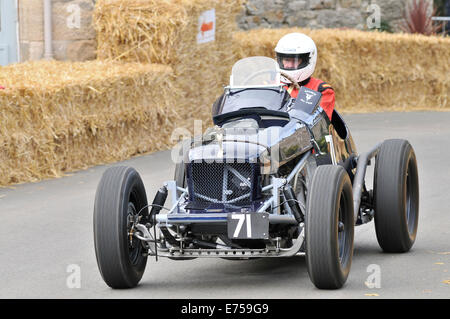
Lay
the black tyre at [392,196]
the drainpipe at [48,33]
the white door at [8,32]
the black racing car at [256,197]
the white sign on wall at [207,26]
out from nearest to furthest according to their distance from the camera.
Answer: the black racing car at [256,197]
the black tyre at [392,196]
the drainpipe at [48,33]
the white sign on wall at [207,26]
the white door at [8,32]

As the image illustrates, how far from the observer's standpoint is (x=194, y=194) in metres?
6.70

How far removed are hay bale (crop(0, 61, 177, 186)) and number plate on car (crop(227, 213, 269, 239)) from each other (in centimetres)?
528

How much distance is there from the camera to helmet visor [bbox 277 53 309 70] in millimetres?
8125

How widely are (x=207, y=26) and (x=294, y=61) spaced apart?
7.58 m

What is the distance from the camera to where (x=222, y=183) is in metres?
6.64

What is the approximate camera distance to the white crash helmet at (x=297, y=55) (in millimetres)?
8109

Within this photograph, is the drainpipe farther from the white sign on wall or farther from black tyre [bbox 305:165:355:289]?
black tyre [bbox 305:165:355:289]

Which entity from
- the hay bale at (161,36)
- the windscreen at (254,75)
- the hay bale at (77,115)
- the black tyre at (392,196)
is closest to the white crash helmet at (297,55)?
the windscreen at (254,75)

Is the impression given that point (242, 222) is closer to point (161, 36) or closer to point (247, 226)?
point (247, 226)

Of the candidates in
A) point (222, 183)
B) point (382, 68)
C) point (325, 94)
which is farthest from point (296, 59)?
point (382, 68)

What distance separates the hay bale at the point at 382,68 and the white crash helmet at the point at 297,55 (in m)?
10.6

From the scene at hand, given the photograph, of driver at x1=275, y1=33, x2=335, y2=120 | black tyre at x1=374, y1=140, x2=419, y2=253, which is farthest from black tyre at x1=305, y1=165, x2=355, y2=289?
driver at x1=275, y1=33, x2=335, y2=120

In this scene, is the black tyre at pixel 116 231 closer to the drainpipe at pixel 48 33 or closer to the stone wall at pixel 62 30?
the stone wall at pixel 62 30
